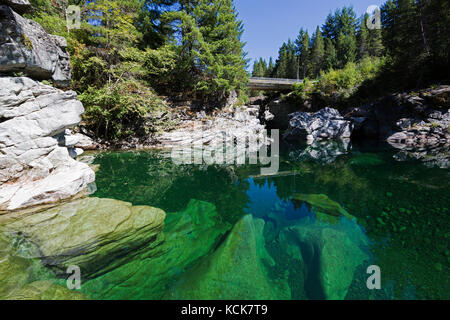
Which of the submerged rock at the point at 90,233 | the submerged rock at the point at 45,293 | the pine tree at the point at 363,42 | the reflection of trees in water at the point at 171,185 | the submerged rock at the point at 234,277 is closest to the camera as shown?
the submerged rock at the point at 45,293

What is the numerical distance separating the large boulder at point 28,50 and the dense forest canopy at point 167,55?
5190mm

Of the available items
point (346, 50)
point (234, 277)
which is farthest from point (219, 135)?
point (346, 50)

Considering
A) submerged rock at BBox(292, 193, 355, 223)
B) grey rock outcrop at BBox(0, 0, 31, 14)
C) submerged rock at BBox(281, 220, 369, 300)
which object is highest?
grey rock outcrop at BBox(0, 0, 31, 14)

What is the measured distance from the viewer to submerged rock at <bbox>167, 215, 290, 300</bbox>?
239 cm

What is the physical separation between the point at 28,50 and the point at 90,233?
267 inches

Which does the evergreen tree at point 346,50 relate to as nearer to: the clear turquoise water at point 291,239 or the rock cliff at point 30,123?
the clear turquoise water at point 291,239

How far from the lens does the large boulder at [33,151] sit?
5.09m

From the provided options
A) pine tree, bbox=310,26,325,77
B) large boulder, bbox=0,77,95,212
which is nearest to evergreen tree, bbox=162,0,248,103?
large boulder, bbox=0,77,95,212

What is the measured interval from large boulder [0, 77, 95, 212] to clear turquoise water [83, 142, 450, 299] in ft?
3.48

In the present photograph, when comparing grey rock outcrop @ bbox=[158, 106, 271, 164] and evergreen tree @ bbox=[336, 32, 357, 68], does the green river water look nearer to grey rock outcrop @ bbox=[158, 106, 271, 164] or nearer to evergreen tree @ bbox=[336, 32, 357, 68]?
grey rock outcrop @ bbox=[158, 106, 271, 164]

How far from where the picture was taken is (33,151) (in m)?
5.76

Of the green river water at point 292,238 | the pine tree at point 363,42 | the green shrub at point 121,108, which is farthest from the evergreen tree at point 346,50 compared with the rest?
the green shrub at point 121,108
